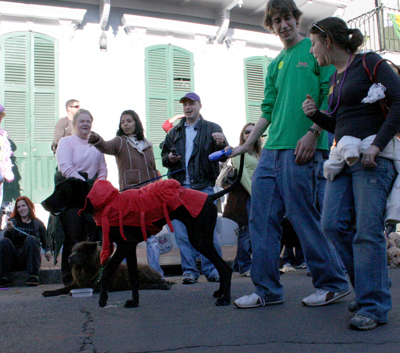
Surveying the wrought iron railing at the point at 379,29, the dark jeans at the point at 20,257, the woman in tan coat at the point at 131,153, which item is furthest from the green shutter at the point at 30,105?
the wrought iron railing at the point at 379,29

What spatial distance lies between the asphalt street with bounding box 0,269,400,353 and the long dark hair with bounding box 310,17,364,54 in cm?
176

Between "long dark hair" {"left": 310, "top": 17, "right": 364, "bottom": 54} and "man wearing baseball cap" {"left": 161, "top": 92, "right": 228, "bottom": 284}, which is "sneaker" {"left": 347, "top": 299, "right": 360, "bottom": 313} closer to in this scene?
"long dark hair" {"left": 310, "top": 17, "right": 364, "bottom": 54}

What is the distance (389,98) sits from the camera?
3025 millimetres

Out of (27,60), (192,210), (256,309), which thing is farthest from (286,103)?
(27,60)

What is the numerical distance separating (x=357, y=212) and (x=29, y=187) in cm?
861

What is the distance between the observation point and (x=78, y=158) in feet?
18.8

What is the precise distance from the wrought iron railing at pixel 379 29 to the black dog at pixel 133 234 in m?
12.7

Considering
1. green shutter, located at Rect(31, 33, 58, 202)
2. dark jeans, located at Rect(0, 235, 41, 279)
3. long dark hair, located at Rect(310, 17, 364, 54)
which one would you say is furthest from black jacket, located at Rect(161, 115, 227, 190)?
green shutter, located at Rect(31, 33, 58, 202)

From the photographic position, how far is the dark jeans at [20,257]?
242 inches

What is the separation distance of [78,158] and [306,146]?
303cm

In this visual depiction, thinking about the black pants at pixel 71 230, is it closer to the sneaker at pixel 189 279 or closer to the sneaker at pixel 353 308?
the sneaker at pixel 189 279

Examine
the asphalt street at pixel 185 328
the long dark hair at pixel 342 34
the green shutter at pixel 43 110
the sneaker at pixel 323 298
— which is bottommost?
the asphalt street at pixel 185 328

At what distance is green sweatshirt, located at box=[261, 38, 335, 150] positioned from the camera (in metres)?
3.74

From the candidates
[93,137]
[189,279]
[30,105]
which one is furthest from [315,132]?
[30,105]
